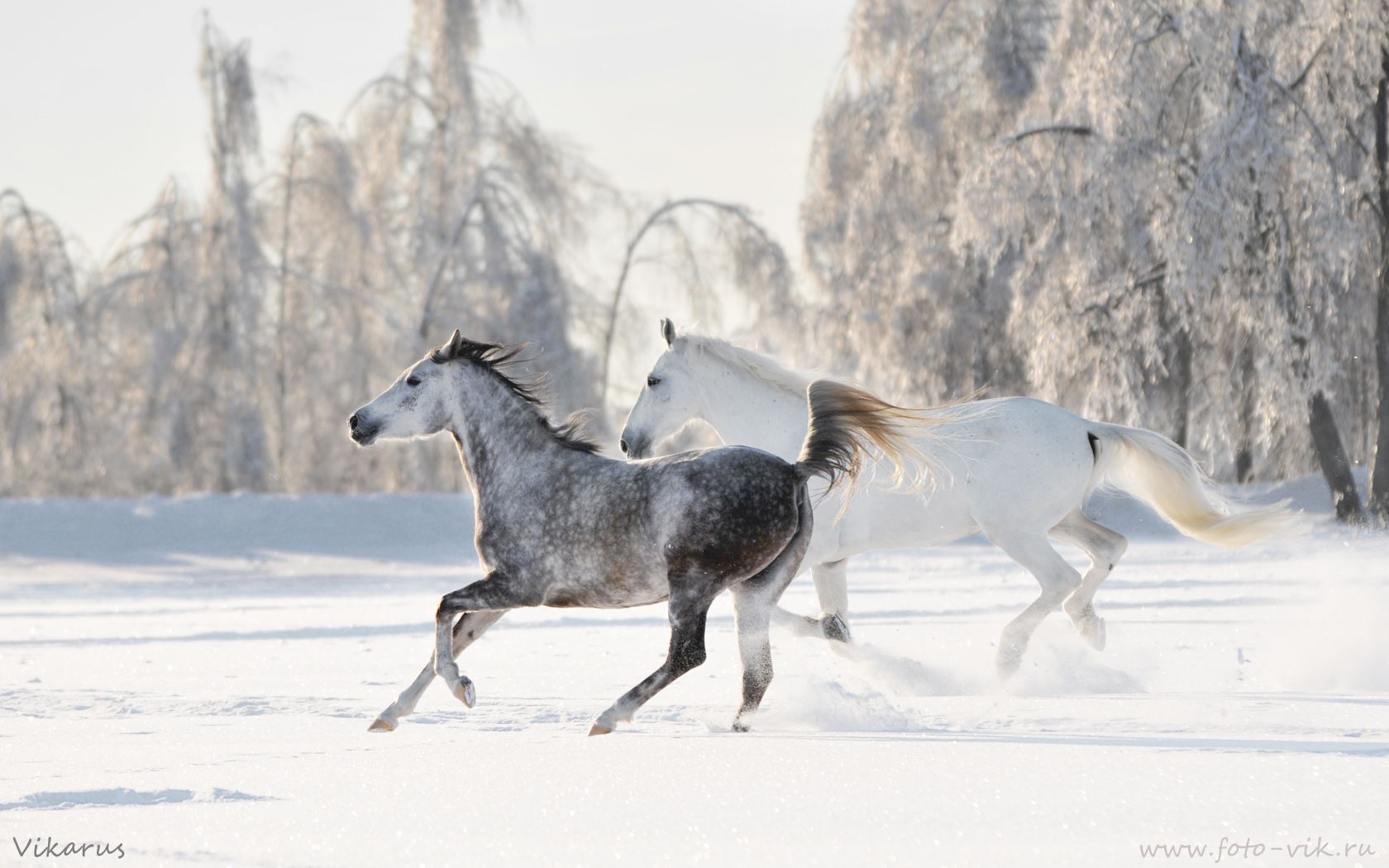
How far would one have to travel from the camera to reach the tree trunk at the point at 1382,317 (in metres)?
15.8

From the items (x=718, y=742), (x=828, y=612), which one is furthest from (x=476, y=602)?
(x=828, y=612)

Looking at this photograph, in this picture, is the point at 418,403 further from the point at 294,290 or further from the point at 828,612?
the point at 294,290

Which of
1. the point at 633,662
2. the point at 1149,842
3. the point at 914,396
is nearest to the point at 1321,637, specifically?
the point at 633,662

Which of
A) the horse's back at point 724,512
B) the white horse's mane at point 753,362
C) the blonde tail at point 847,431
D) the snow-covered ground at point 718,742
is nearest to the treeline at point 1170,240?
the snow-covered ground at point 718,742

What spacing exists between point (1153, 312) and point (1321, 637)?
9.73 metres

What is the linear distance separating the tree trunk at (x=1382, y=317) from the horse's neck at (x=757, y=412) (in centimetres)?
1027

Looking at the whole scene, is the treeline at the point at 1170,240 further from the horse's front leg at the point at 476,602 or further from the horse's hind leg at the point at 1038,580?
the horse's front leg at the point at 476,602

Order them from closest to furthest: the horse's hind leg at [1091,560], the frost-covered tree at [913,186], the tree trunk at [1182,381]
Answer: the horse's hind leg at [1091,560] → the tree trunk at [1182,381] → the frost-covered tree at [913,186]

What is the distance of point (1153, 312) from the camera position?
676 inches

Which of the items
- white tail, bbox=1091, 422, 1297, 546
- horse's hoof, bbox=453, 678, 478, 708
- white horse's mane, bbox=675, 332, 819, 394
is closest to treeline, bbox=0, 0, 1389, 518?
white tail, bbox=1091, 422, 1297, 546

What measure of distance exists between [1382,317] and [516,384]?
12.8m

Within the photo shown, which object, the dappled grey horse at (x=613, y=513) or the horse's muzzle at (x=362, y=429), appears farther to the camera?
the horse's muzzle at (x=362, y=429)

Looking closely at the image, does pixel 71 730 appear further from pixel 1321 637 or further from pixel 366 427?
pixel 1321 637

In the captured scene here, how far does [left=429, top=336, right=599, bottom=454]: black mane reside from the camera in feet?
19.4
